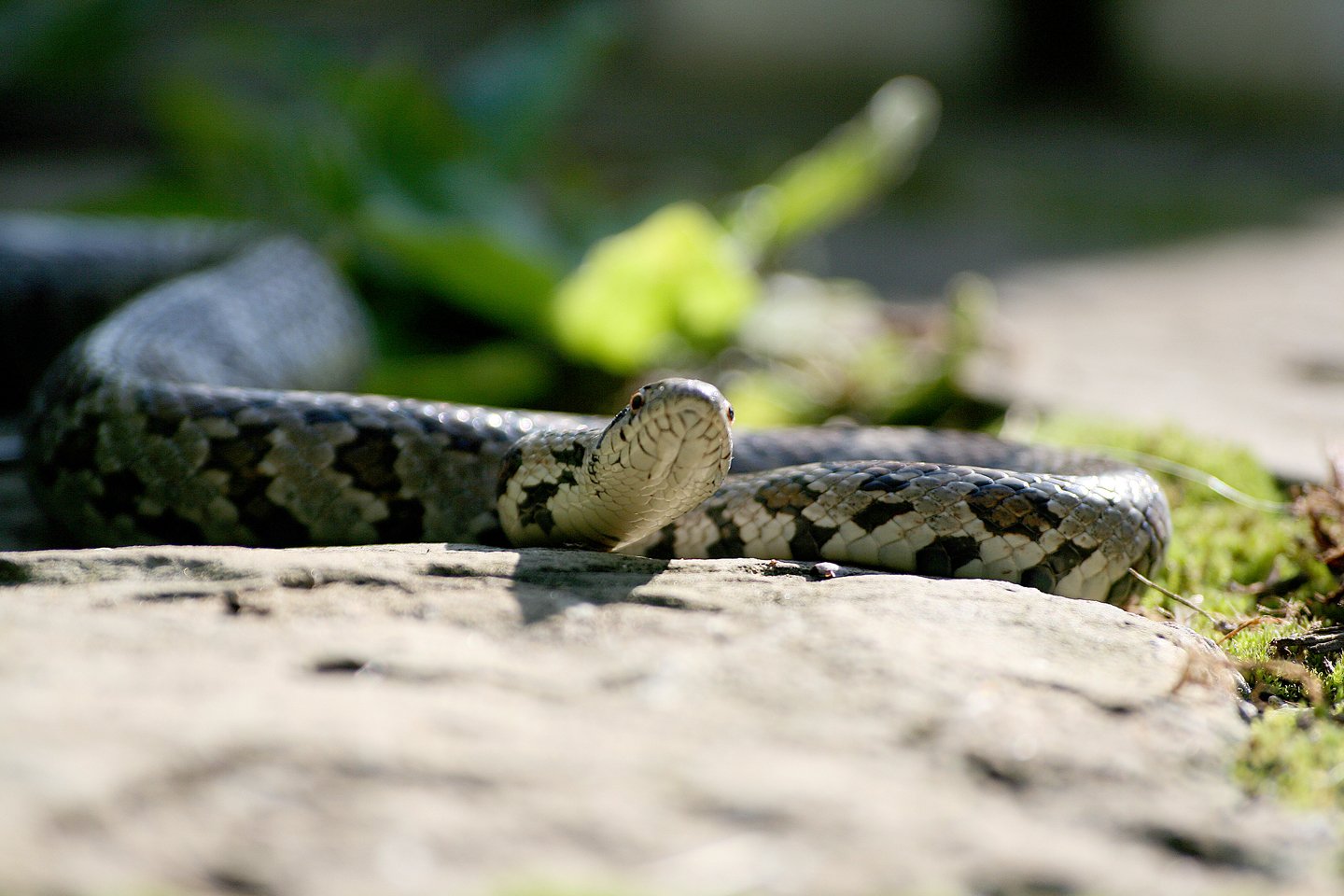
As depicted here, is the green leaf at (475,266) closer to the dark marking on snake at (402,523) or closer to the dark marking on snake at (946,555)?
the dark marking on snake at (402,523)

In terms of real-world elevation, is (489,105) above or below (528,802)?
above

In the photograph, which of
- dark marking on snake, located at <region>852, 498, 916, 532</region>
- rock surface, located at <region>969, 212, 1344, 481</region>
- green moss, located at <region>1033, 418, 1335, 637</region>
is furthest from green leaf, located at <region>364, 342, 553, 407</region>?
dark marking on snake, located at <region>852, 498, 916, 532</region>

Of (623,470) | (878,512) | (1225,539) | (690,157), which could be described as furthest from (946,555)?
(690,157)

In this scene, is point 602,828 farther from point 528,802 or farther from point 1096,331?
point 1096,331

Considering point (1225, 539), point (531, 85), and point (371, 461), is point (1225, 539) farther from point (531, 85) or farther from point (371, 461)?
point (531, 85)

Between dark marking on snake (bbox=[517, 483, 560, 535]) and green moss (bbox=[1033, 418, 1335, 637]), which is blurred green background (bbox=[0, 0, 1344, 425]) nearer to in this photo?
green moss (bbox=[1033, 418, 1335, 637])

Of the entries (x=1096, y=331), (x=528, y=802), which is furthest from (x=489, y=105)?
(x=528, y=802)
